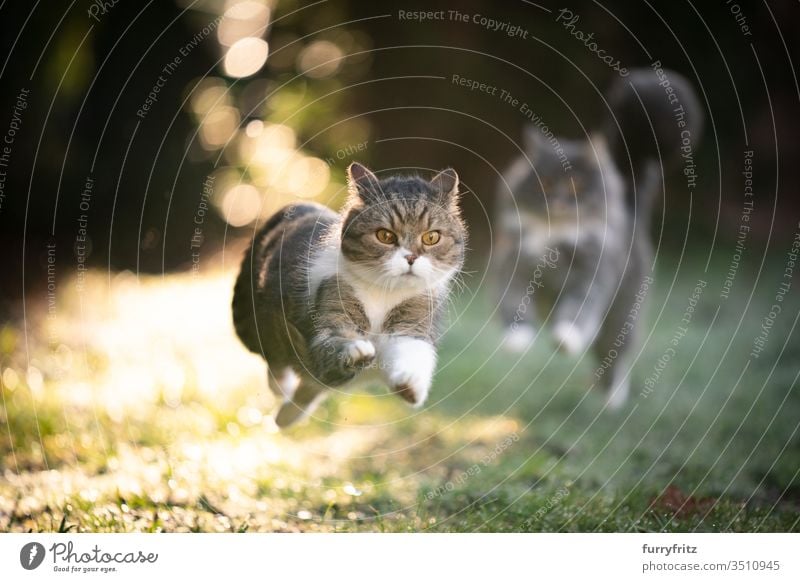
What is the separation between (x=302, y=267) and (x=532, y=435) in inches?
135

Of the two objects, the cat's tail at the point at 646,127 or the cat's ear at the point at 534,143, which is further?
the cat's ear at the point at 534,143

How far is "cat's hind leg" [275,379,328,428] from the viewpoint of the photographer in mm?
3568

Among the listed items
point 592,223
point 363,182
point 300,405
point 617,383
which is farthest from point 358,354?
point 617,383

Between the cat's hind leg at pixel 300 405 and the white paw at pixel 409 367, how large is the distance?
785 millimetres

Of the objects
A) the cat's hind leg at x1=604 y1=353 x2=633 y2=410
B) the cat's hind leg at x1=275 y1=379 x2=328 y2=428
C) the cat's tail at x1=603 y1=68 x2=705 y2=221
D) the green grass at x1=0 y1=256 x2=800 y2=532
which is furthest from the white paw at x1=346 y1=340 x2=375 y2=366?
the cat's hind leg at x1=604 y1=353 x2=633 y2=410

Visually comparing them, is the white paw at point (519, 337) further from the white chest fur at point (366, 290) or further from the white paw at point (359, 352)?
the white paw at point (359, 352)

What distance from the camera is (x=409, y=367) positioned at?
2562 millimetres

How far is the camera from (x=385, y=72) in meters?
7.96

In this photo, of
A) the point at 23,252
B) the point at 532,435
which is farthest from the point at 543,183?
the point at 23,252

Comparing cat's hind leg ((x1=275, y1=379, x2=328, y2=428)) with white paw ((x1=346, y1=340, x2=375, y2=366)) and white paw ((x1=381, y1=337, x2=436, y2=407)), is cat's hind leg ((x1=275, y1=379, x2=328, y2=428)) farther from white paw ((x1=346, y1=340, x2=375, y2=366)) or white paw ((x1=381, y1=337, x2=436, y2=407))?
white paw ((x1=346, y1=340, x2=375, y2=366))

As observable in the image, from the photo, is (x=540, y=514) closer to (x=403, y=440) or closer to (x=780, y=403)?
(x=403, y=440)
